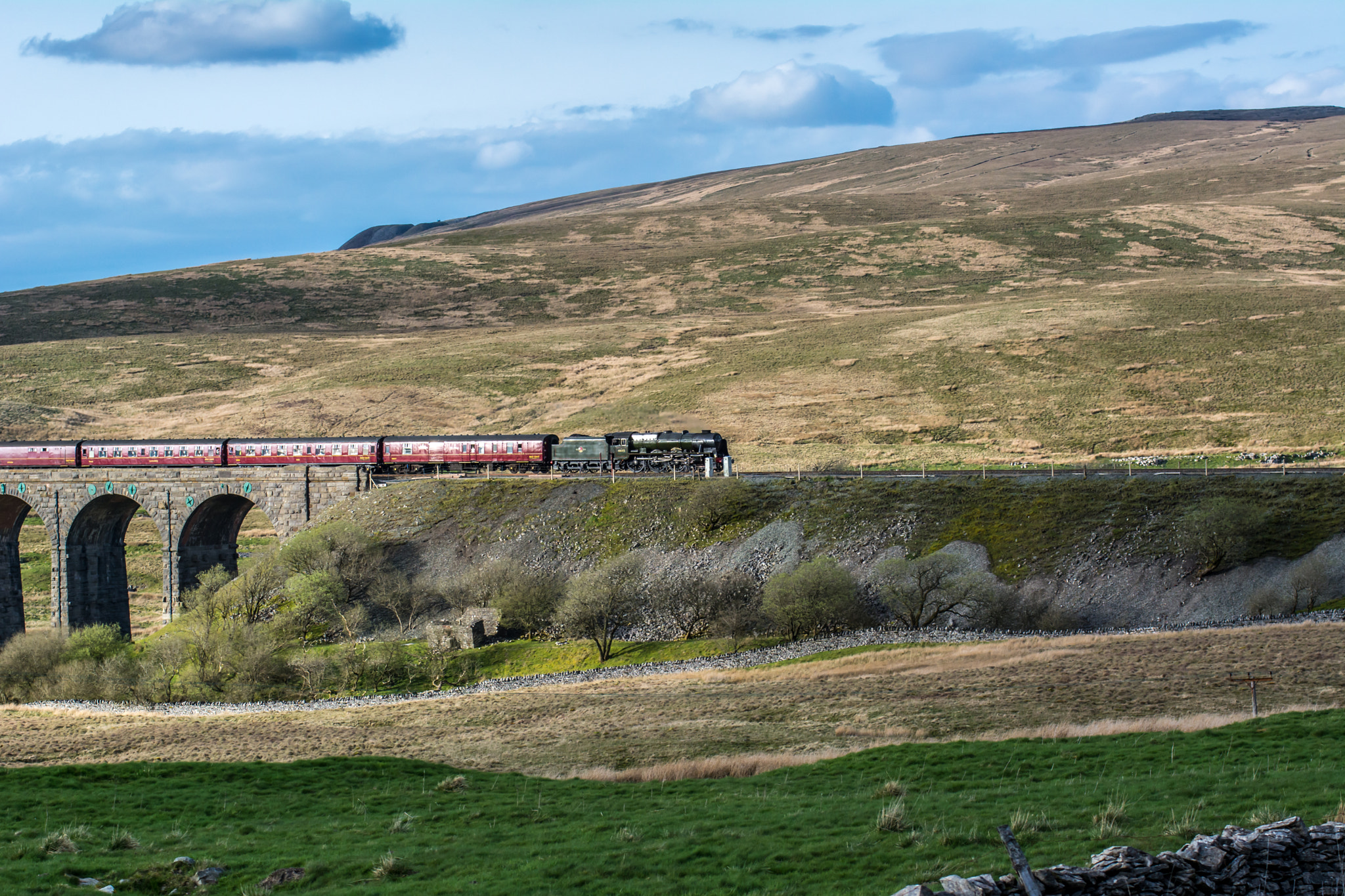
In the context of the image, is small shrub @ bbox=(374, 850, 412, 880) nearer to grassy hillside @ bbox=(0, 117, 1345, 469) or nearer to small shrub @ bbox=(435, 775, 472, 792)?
small shrub @ bbox=(435, 775, 472, 792)

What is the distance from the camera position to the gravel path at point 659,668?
127ft

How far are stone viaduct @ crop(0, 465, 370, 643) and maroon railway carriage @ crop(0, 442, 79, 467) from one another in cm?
178

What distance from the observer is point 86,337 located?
129625 millimetres

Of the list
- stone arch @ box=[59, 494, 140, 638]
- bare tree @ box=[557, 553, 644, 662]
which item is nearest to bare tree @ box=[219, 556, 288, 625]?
stone arch @ box=[59, 494, 140, 638]

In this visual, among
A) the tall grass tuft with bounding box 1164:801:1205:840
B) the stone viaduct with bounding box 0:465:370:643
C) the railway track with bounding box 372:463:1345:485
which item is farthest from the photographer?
the stone viaduct with bounding box 0:465:370:643

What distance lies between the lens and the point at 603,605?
43906mm

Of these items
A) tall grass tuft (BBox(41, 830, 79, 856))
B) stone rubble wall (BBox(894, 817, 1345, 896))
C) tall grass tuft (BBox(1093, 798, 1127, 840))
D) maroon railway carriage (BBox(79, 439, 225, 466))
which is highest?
maroon railway carriage (BBox(79, 439, 225, 466))

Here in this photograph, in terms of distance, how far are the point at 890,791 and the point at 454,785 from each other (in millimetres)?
9969

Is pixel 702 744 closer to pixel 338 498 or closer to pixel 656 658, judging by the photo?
pixel 656 658

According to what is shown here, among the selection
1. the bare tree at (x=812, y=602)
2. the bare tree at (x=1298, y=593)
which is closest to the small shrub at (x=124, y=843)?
the bare tree at (x=812, y=602)

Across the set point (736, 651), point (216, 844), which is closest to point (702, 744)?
point (216, 844)

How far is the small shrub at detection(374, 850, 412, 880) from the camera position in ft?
50.0

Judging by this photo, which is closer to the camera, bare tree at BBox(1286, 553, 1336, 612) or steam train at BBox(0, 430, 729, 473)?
bare tree at BBox(1286, 553, 1336, 612)

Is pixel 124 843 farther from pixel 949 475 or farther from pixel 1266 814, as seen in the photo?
pixel 949 475
